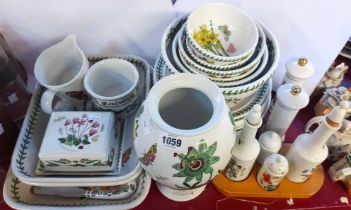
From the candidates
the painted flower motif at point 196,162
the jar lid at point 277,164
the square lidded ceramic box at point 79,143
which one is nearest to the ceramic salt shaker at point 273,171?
the jar lid at point 277,164

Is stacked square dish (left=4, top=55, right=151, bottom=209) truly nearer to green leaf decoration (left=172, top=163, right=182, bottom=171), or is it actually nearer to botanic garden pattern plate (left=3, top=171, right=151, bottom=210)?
botanic garden pattern plate (left=3, top=171, right=151, bottom=210)

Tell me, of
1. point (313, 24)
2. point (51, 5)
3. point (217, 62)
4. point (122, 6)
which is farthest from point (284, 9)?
point (51, 5)

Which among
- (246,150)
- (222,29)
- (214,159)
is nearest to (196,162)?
(214,159)

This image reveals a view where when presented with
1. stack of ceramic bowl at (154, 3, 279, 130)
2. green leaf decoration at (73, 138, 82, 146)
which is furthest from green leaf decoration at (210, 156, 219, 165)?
green leaf decoration at (73, 138, 82, 146)

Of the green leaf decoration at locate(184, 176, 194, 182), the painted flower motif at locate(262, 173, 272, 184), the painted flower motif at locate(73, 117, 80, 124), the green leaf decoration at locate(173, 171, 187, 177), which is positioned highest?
the green leaf decoration at locate(173, 171, 187, 177)

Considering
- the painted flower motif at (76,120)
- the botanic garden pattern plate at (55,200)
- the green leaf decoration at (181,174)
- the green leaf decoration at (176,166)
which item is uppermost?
the green leaf decoration at (176,166)

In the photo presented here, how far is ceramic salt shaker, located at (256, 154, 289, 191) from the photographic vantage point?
53cm

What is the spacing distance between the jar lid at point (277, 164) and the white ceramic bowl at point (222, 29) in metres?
0.16

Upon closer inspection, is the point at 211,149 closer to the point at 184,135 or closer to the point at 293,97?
the point at 184,135

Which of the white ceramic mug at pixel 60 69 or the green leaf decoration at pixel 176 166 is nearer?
the green leaf decoration at pixel 176 166

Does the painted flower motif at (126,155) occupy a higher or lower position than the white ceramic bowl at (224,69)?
lower

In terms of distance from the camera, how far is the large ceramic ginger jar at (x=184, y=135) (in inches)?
16.9

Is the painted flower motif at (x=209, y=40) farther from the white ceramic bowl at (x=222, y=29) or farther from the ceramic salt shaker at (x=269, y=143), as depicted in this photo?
Result: the ceramic salt shaker at (x=269, y=143)

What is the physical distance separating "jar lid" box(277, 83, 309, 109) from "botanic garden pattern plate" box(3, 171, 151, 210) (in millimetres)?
240
